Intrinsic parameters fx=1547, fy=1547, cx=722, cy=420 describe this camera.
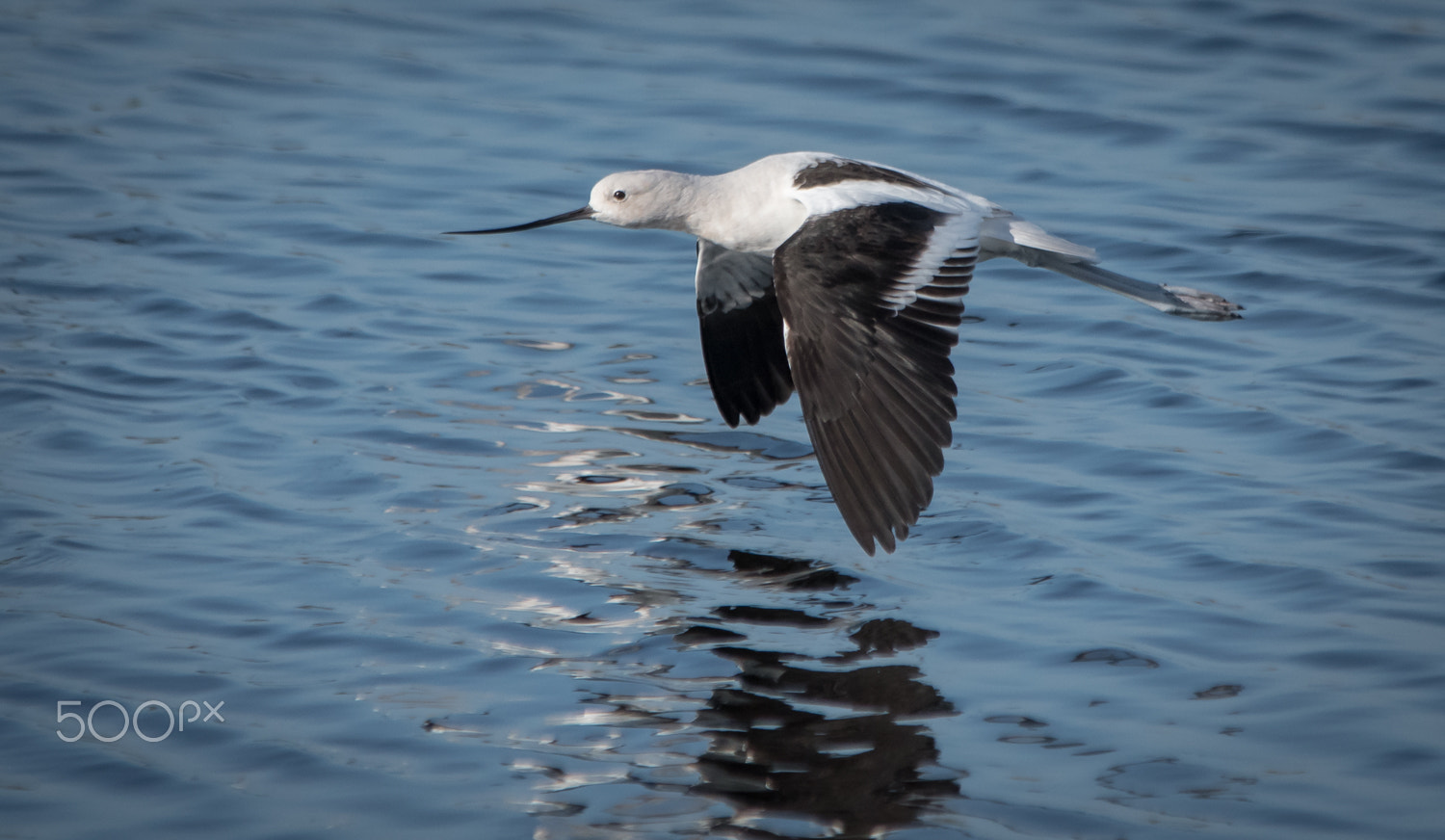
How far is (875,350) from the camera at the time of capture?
4879mm

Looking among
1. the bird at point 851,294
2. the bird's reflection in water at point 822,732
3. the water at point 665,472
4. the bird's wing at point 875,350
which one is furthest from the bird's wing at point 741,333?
the bird's reflection in water at point 822,732

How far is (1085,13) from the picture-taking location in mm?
11812

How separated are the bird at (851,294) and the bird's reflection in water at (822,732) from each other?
377 mm

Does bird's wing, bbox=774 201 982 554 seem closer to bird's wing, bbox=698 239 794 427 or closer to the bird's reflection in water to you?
the bird's reflection in water

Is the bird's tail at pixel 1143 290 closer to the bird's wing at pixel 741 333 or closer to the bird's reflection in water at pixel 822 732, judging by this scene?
the bird's wing at pixel 741 333

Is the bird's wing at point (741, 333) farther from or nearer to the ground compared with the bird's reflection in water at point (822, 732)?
farther from the ground

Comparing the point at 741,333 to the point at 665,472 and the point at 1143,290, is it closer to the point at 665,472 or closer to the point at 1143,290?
the point at 665,472

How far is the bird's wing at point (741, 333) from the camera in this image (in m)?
6.04

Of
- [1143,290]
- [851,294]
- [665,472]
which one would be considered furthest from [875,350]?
[1143,290]

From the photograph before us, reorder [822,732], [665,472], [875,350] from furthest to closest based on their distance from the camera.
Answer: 1. [665,472]
2. [875,350]
3. [822,732]

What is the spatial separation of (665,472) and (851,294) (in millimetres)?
1283

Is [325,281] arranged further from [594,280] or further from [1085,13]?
[1085,13]

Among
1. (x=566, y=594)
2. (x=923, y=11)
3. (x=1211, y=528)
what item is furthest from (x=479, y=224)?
(x=923, y=11)

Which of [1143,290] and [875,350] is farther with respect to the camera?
[1143,290]
